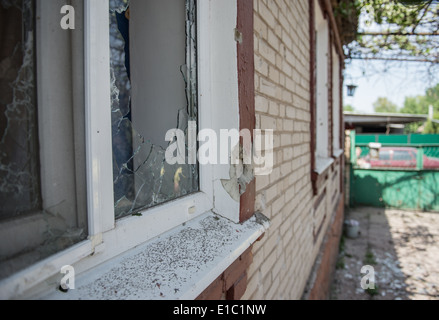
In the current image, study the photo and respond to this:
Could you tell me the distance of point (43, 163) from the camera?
0.68 m

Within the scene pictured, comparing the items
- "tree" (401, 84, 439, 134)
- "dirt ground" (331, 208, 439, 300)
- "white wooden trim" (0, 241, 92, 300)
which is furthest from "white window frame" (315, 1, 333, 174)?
"white wooden trim" (0, 241, 92, 300)

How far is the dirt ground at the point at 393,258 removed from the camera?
424 centimetres

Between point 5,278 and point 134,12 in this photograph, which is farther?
point 134,12

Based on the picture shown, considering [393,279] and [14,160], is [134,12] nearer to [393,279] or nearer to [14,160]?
[14,160]

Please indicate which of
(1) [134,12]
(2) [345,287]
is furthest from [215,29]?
(2) [345,287]

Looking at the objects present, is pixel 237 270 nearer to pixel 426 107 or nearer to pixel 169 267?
pixel 169 267

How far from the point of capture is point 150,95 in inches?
44.8

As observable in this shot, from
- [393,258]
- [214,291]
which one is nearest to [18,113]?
[214,291]

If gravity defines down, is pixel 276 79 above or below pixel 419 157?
above

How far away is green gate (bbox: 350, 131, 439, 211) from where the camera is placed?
27.3 feet

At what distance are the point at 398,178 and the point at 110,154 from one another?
9822 millimetres

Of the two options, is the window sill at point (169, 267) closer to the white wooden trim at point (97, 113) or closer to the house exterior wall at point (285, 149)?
the white wooden trim at point (97, 113)

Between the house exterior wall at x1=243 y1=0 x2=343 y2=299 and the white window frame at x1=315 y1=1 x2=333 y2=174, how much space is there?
166 cm

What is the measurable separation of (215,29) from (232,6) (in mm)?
126
